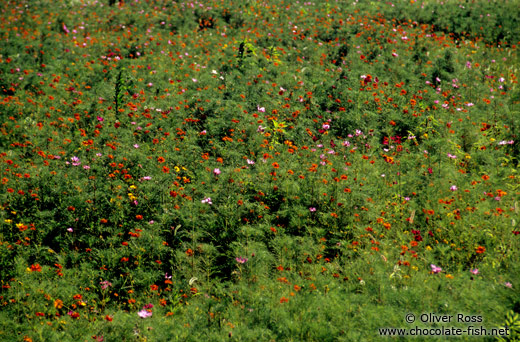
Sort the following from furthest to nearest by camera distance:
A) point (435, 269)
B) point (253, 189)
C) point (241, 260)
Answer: point (253, 189), point (241, 260), point (435, 269)

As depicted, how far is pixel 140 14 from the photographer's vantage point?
12344 mm

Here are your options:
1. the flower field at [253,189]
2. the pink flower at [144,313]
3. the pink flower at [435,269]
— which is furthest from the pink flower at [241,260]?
the pink flower at [435,269]

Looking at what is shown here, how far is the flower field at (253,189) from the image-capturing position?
389 centimetres

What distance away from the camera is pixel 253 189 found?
5.64m

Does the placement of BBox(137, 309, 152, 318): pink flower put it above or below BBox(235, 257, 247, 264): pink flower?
below

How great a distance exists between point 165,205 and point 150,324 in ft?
5.89

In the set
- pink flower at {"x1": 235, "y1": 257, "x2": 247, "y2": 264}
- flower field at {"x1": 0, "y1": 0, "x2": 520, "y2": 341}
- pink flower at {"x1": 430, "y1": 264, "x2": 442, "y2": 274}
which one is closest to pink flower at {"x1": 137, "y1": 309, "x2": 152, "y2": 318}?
flower field at {"x1": 0, "y1": 0, "x2": 520, "y2": 341}

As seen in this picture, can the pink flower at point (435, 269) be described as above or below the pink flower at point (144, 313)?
above

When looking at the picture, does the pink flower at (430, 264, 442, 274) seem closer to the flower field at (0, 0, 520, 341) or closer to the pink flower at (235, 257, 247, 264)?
the flower field at (0, 0, 520, 341)

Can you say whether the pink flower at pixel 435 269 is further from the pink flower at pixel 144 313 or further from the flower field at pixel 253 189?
the pink flower at pixel 144 313

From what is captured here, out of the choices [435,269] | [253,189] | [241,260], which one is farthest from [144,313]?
[435,269]

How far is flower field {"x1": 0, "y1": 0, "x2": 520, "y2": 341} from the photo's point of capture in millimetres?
3893

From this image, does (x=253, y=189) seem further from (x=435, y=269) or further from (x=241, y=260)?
(x=435, y=269)

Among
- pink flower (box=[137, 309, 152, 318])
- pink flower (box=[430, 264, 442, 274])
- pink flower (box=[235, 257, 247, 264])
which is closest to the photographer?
pink flower (box=[137, 309, 152, 318])
